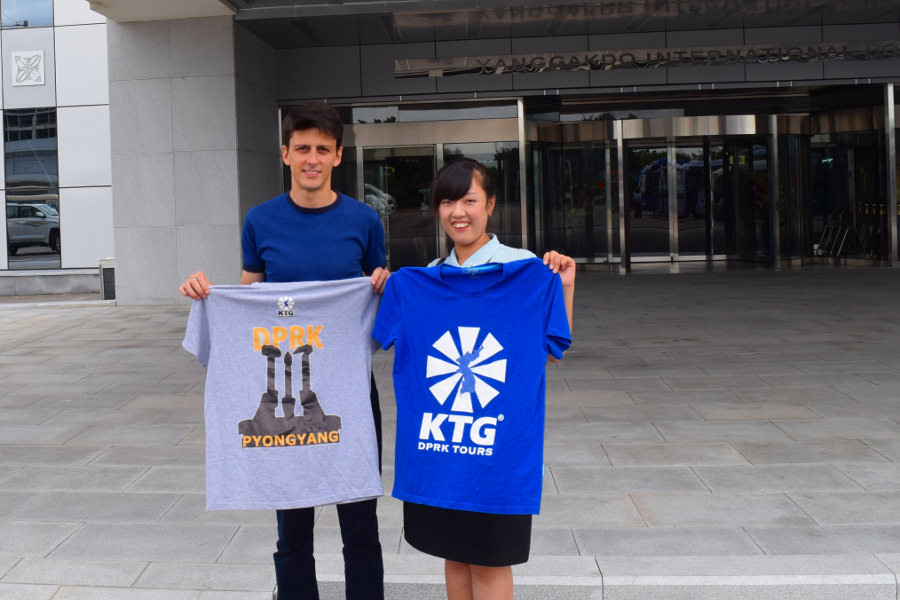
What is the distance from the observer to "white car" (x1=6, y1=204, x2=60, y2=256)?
18.2m

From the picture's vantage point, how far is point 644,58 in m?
Answer: 16.3

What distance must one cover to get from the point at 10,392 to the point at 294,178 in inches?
228

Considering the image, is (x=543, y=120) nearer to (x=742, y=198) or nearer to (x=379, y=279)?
(x=742, y=198)

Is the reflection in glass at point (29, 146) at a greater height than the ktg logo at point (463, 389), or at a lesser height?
greater

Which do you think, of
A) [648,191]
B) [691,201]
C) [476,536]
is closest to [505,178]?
[648,191]

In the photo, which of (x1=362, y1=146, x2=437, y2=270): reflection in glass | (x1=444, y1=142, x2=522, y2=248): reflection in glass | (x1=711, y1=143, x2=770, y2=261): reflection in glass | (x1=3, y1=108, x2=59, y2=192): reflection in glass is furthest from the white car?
(x1=711, y1=143, x2=770, y2=261): reflection in glass

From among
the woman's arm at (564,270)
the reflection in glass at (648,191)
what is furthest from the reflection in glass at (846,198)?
the woman's arm at (564,270)

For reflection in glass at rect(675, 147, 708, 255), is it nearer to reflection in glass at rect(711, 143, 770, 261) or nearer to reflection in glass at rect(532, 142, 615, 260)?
reflection in glass at rect(711, 143, 770, 261)

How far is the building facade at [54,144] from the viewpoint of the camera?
1805 centimetres

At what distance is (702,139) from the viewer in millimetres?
18484

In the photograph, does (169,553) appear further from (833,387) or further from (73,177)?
(73,177)

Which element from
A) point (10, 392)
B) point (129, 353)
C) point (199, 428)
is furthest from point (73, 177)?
point (199, 428)

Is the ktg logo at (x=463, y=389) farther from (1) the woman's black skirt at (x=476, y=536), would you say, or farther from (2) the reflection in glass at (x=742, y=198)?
(2) the reflection in glass at (x=742, y=198)

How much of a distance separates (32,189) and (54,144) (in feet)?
3.10
